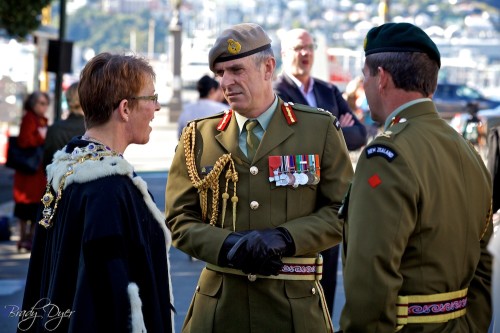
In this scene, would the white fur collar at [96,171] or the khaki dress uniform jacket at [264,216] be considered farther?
the khaki dress uniform jacket at [264,216]

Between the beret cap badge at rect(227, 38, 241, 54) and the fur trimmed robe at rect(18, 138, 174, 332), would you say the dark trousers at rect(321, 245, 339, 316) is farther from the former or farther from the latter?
the fur trimmed robe at rect(18, 138, 174, 332)

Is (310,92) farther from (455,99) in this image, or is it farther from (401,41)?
(455,99)

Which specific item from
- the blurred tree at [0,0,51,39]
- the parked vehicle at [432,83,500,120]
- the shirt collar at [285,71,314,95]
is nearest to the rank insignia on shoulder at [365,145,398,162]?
the shirt collar at [285,71,314,95]

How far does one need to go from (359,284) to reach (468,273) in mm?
463

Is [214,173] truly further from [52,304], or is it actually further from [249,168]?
[52,304]

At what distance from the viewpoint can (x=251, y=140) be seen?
4.69 m

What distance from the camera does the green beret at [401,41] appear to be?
3621 millimetres

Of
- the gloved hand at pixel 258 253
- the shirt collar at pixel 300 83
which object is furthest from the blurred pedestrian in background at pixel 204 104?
the gloved hand at pixel 258 253

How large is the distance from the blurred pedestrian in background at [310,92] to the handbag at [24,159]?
17.7 ft

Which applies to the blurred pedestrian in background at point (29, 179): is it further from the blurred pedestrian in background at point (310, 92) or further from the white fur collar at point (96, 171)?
the white fur collar at point (96, 171)

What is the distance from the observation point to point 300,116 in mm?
4738

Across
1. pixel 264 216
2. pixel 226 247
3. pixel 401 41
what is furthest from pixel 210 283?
pixel 401 41

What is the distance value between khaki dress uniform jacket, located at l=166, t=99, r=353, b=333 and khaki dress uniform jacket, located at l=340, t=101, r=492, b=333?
91 centimetres
